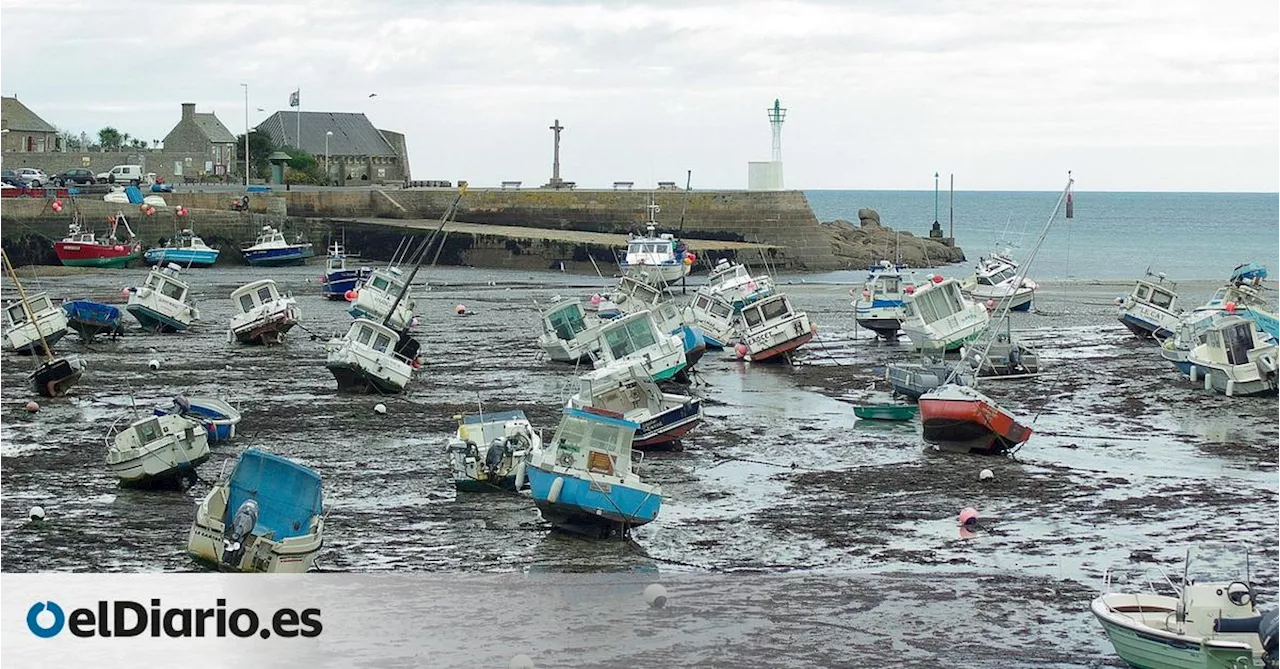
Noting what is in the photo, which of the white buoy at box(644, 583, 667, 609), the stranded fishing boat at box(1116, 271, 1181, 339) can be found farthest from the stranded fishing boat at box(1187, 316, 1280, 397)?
the white buoy at box(644, 583, 667, 609)

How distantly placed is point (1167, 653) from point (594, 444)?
336 inches

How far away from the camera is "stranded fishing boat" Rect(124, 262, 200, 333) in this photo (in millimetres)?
49625

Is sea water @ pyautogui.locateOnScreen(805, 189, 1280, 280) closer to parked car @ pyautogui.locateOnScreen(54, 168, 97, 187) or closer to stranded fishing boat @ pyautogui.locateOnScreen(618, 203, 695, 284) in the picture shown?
stranded fishing boat @ pyautogui.locateOnScreen(618, 203, 695, 284)

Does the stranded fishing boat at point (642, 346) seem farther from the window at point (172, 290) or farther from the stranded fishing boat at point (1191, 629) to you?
the window at point (172, 290)

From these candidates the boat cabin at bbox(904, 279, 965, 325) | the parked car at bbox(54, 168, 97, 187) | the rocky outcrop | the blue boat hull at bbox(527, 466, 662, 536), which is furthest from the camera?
the parked car at bbox(54, 168, 97, 187)

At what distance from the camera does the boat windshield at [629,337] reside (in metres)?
34.6

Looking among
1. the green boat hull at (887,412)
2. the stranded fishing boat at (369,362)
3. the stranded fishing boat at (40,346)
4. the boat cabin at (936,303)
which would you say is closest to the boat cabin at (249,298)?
the stranded fishing boat at (40,346)

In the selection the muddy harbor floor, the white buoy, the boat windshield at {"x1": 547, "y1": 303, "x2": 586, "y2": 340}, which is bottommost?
the white buoy

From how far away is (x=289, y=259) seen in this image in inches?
3098

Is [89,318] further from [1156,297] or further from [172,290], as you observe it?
[1156,297]

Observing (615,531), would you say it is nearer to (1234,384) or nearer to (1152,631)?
(1152,631)

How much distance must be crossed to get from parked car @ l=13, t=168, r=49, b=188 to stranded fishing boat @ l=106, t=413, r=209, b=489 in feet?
194

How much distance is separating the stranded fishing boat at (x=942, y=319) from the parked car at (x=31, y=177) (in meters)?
51.9

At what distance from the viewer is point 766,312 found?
42.9 metres
